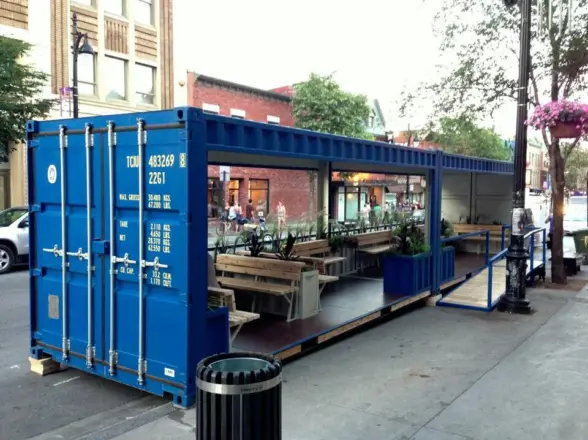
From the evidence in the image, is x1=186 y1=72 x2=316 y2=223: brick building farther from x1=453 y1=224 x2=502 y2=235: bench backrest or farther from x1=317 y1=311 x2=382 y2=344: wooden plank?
x1=317 y1=311 x2=382 y2=344: wooden plank

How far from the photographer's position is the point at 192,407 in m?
5.14

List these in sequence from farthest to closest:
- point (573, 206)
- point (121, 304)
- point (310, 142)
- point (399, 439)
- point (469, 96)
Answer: point (573, 206) → point (469, 96) → point (310, 142) → point (121, 304) → point (399, 439)

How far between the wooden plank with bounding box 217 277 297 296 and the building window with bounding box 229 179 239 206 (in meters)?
20.1

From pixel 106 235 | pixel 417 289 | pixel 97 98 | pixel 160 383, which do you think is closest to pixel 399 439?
pixel 160 383

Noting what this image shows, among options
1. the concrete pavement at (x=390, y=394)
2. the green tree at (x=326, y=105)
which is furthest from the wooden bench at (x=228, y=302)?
the green tree at (x=326, y=105)

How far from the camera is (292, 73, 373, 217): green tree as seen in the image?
31.9 meters

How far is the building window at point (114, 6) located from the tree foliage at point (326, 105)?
11.9 m

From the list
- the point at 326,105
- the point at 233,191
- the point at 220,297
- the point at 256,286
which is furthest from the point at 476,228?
the point at 326,105

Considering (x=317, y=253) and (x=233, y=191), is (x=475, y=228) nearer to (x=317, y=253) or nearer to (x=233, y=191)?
(x=317, y=253)

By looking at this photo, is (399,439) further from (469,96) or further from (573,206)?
(573,206)

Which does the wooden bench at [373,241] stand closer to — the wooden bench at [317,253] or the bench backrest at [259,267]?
the wooden bench at [317,253]

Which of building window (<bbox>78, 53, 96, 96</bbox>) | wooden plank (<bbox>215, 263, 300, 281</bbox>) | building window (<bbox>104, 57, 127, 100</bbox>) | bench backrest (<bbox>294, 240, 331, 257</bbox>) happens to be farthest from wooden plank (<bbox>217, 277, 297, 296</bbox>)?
building window (<bbox>104, 57, 127, 100</bbox>)

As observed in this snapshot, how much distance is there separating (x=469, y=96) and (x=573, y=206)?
12980 mm

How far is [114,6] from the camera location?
2277cm
